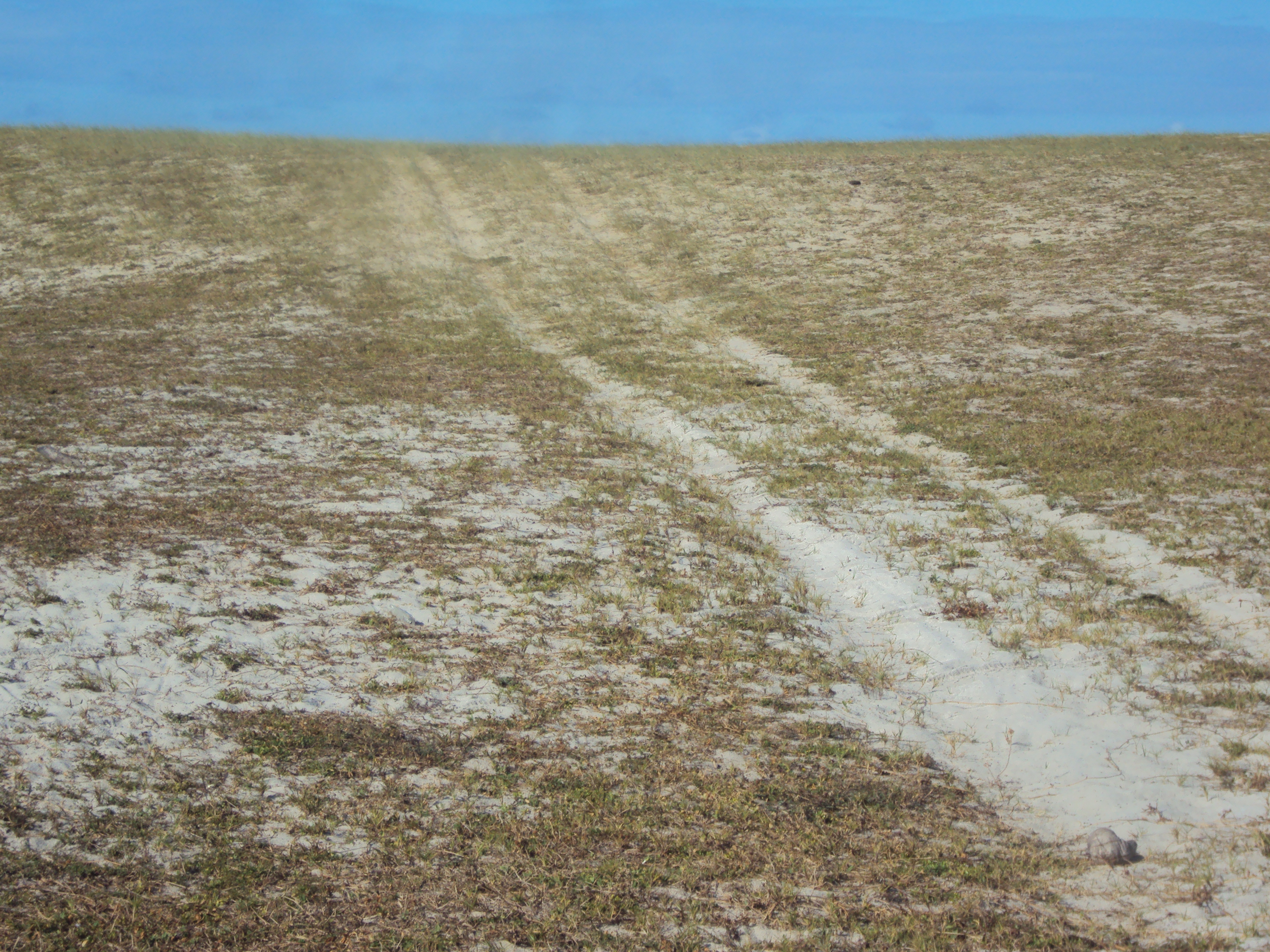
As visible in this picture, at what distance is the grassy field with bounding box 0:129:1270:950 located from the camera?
574cm

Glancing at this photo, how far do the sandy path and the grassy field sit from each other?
109mm

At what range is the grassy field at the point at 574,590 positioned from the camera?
5.74 meters

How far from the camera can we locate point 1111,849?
19.1 ft

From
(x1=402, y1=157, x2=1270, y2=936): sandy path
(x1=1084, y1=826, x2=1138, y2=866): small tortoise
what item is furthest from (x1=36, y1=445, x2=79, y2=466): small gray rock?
(x1=1084, y1=826, x2=1138, y2=866): small tortoise

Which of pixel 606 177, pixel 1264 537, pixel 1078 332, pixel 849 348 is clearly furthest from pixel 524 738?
pixel 606 177

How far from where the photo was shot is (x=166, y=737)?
7324 millimetres

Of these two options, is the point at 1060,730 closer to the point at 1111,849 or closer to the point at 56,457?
the point at 1111,849

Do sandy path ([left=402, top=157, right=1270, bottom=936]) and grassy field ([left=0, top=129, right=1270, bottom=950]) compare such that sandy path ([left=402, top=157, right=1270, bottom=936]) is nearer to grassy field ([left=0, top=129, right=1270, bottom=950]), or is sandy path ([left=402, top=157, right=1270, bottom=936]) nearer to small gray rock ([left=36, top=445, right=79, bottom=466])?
grassy field ([left=0, top=129, right=1270, bottom=950])

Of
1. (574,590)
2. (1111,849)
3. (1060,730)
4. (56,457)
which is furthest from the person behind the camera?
(56,457)

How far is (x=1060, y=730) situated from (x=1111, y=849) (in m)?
1.61

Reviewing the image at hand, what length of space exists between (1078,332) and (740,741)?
15.4m

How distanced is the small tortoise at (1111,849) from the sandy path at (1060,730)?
3.5 inches

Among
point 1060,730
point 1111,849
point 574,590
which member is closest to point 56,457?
point 574,590

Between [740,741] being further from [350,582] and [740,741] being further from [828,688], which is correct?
[350,582]
